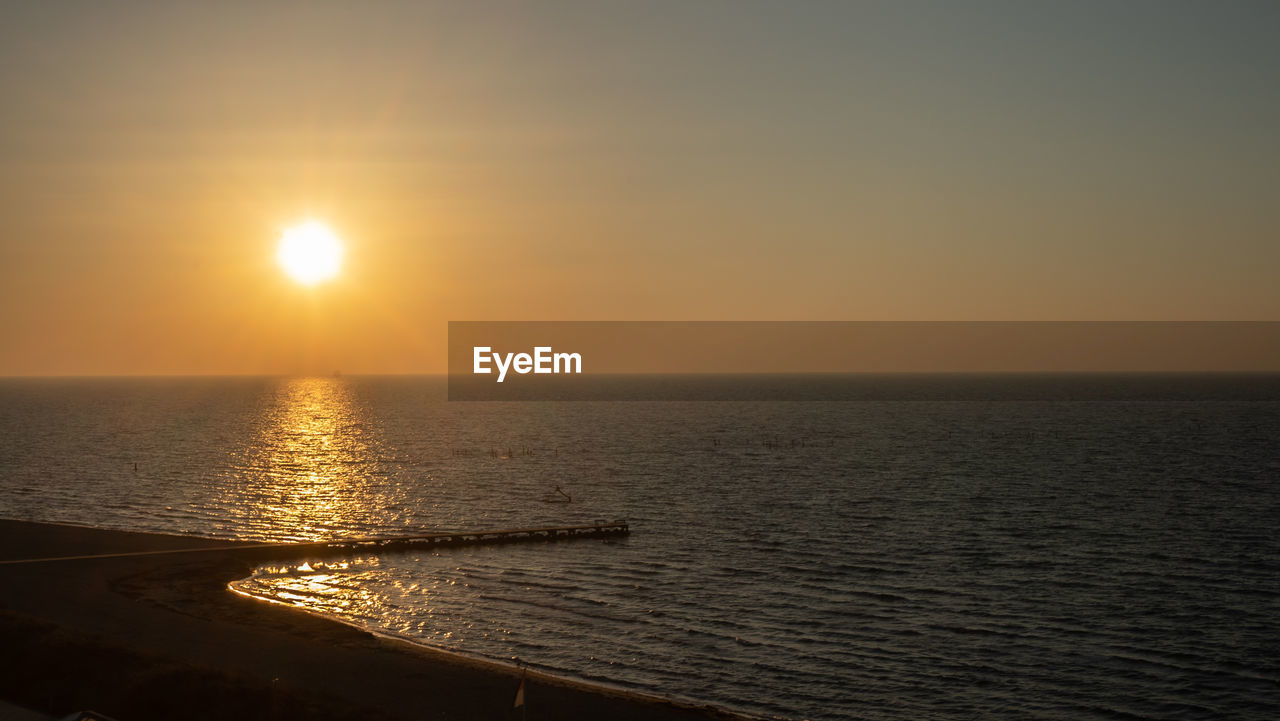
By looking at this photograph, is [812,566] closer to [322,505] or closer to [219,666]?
→ [219,666]

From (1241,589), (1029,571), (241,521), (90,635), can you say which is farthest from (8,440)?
(1241,589)

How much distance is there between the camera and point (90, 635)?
3831 centimetres

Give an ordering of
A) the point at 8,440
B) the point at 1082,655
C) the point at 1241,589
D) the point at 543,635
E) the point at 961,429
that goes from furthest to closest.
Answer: the point at 961,429
the point at 8,440
the point at 1241,589
the point at 543,635
the point at 1082,655

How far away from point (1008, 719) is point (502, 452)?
378ft

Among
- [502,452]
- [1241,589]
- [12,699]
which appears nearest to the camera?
[12,699]

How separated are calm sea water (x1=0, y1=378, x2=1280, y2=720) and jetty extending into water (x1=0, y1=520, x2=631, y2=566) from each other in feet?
8.54

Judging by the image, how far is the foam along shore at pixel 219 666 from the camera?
31656 mm

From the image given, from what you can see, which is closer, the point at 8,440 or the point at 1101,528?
the point at 1101,528

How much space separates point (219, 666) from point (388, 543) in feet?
100

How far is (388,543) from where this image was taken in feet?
224

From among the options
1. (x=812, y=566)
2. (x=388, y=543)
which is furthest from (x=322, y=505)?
(x=812, y=566)

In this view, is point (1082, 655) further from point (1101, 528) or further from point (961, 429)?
point (961, 429)

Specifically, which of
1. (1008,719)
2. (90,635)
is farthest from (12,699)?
(1008,719)

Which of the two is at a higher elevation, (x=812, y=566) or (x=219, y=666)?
(x=219, y=666)
